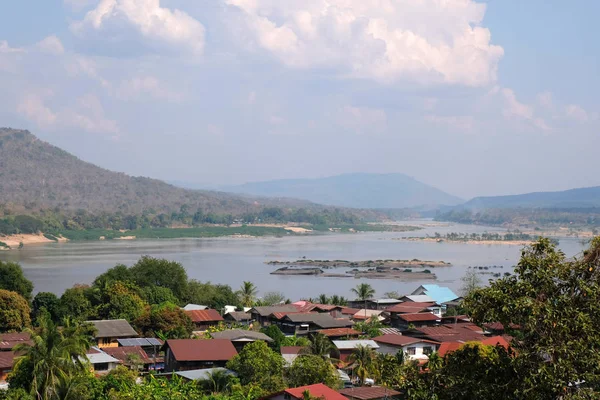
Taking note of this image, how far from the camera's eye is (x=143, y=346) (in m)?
16.5

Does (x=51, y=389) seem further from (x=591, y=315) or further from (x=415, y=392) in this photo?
(x=591, y=315)

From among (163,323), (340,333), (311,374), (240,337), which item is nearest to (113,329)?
(163,323)

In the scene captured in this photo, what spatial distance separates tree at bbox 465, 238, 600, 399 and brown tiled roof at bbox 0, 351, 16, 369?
11.0 m

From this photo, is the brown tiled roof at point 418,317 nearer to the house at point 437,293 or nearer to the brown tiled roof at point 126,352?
the house at point 437,293

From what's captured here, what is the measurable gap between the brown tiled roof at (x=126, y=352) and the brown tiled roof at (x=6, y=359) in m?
1.93

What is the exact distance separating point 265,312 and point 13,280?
24.0 feet

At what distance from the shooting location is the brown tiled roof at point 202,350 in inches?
562

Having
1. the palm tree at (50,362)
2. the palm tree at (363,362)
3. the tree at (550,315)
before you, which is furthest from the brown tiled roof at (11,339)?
the tree at (550,315)

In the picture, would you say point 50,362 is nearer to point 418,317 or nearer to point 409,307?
point 418,317

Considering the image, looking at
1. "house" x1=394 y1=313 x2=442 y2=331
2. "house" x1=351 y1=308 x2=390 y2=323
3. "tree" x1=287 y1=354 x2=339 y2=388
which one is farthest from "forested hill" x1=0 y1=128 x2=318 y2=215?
"tree" x1=287 y1=354 x2=339 y2=388

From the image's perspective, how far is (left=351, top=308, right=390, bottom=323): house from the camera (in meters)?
21.9

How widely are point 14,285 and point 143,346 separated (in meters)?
7.04

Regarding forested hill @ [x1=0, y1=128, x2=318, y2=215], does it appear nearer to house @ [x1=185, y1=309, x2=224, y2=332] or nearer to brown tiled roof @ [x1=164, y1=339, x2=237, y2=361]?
house @ [x1=185, y1=309, x2=224, y2=332]

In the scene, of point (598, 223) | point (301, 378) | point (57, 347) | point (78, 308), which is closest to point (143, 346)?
point (78, 308)
